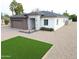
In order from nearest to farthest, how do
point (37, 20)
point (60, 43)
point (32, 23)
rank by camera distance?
point (60, 43) < point (37, 20) < point (32, 23)

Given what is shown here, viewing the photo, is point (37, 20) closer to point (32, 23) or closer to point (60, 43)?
point (32, 23)

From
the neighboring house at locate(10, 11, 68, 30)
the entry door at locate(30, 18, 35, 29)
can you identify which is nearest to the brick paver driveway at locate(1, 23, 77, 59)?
the neighboring house at locate(10, 11, 68, 30)

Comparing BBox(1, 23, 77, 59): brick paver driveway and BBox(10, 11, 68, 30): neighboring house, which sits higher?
BBox(10, 11, 68, 30): neighboring house

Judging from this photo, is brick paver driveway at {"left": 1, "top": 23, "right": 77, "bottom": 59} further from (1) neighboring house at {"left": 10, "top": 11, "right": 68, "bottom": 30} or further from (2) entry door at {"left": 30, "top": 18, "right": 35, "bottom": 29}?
(2) entry door at {"left": 30, "top": 18, "right": 35, "bottom": 29}

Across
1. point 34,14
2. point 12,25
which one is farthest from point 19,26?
point 34,14

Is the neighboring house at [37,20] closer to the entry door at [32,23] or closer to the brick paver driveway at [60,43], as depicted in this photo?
the entry door at [32,23]

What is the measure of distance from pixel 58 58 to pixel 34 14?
11.6 metres

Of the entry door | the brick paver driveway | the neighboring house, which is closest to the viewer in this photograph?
the brick paver driveway

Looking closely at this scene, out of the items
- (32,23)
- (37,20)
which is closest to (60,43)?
(37,20)

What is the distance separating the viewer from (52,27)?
Result: 16344mm

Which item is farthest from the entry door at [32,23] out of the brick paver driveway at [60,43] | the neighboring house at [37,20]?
the brick paver driveway at [60,43]

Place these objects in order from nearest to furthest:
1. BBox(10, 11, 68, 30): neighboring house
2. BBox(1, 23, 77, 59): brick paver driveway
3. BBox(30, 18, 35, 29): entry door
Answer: BBox(1, 23, 77, 59): brick paver driveway, BBox(10, 11, 68, 30): neighboring house, BBox(30, 18, 35, 29): entry door

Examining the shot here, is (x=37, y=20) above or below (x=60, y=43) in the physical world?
above

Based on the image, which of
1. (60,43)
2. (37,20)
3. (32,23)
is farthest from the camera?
(32,23)
